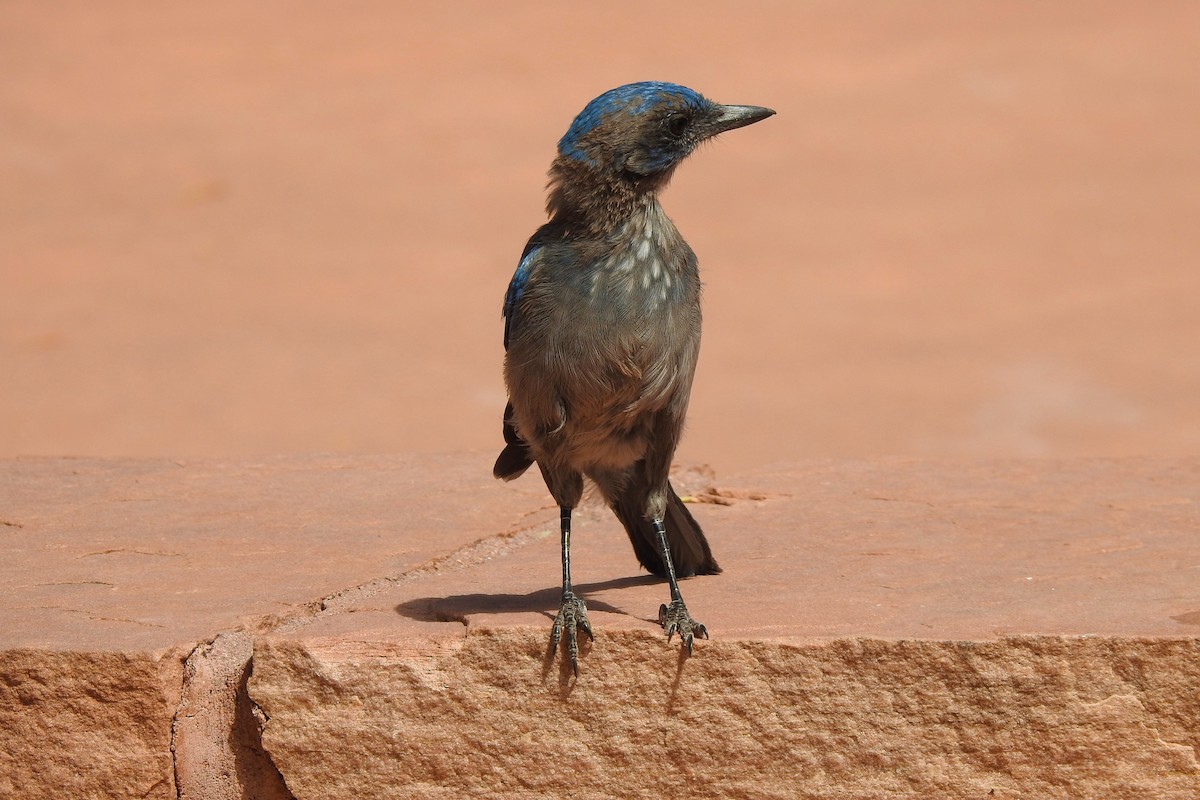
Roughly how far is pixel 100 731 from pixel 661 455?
1572 millimetres

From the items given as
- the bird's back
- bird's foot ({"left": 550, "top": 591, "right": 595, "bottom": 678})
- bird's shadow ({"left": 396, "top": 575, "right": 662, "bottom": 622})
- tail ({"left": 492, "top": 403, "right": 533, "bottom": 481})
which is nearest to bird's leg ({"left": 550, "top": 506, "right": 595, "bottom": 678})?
bird's foot ({"left": 550, "top": 591, "right": 595, "bottom": 678})

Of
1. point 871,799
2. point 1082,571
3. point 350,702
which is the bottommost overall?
point 871,799

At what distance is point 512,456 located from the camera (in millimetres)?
4617

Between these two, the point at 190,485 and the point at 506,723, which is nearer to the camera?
the point at 506,723

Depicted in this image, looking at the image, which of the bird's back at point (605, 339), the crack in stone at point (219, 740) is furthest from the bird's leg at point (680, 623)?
the crack in stone at point (219, 740)

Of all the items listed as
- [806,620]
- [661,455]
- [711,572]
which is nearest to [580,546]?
[711,572]

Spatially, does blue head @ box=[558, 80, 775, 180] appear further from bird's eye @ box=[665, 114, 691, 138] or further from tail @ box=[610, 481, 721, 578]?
tail @ box=[610, 481, 721, 578]

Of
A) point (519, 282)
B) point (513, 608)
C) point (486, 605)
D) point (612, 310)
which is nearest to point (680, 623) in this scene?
point (513, 608)

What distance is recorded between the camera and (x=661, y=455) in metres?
4.23

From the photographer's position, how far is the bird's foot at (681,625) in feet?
12.1

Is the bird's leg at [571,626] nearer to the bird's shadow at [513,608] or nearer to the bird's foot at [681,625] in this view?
the bird's shadow at [513,608]

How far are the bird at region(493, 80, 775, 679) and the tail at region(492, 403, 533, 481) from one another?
226 millimetres

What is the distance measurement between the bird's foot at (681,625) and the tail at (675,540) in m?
0.68

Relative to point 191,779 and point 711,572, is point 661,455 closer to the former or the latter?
point 711,572
